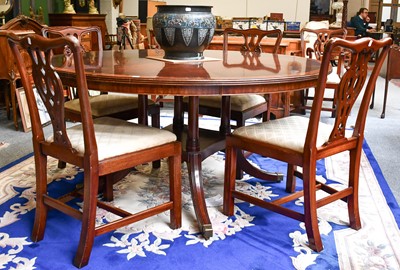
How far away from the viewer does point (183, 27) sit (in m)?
2.13

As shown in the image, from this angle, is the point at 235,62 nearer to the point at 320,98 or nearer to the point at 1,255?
the point at 320,98

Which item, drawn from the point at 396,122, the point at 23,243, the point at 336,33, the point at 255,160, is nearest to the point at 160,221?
the point at 23,243

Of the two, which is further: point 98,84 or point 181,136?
point 181,136

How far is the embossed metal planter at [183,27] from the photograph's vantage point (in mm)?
2121

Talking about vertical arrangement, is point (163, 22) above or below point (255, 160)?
above

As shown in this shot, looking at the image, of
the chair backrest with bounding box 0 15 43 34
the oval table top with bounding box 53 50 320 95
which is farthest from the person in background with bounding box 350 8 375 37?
the oval table top with bounding box 53 50 320 95

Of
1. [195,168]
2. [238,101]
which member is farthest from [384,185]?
[195,168]

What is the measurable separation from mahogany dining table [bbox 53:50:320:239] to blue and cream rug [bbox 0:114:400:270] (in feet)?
0.55

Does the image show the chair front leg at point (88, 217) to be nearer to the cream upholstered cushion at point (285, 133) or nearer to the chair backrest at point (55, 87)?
the chair backrest at point (55, 87)

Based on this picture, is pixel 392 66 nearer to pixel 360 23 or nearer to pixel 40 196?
pixel 40 196

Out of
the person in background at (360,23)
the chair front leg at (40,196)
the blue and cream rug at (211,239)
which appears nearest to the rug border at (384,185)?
the blue and cream rug at (211,239)

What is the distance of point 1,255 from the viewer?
1.87 m

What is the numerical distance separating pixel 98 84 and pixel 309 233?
1091 mm

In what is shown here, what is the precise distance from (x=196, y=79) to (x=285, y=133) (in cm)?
53
